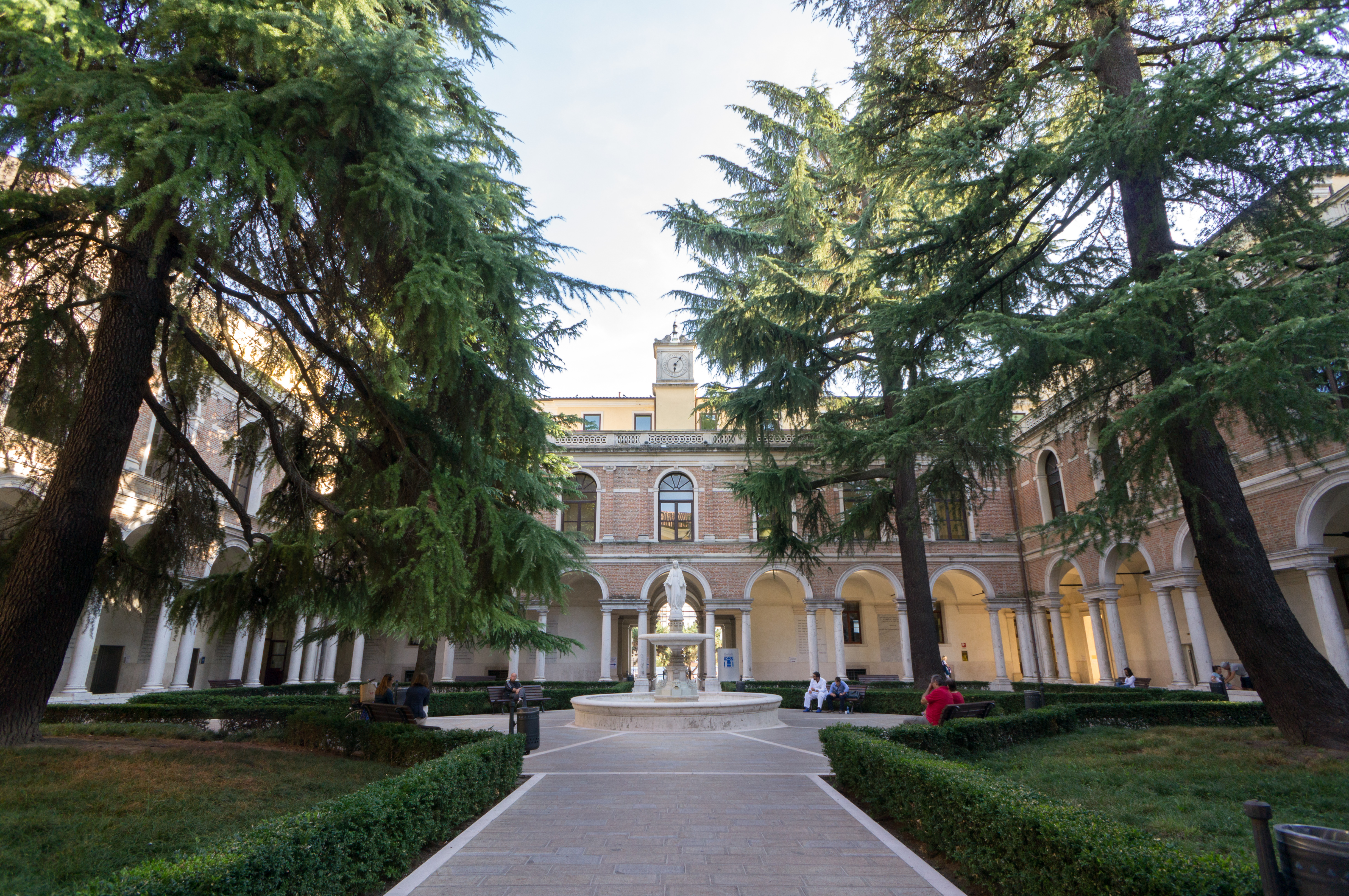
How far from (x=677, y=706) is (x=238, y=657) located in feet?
57.4

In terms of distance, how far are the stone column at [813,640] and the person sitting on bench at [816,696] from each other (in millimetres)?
7317

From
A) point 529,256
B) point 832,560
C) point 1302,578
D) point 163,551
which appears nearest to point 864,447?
point 529,256

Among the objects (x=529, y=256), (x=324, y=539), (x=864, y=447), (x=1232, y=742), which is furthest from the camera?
(x=864, y=447)

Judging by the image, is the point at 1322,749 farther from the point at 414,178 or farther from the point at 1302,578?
the point at 1302,578

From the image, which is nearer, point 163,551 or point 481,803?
point 481,803

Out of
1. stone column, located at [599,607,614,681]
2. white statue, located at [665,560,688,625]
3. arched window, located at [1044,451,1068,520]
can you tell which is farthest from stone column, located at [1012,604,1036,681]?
white statue, located at [665,560,688,625]

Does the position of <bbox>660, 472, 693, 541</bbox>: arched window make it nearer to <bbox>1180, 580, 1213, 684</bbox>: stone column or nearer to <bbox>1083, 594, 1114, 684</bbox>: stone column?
<bbox>1083, 594, 1114, 684</bbox>: stone column

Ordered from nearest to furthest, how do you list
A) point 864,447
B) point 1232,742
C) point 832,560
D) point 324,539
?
point 324,539 → point 1232,742 → point 864,447 → point 832,560

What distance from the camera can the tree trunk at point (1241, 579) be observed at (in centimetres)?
760

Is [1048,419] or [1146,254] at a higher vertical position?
[1146,254]

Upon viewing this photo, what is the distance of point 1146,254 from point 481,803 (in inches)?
386

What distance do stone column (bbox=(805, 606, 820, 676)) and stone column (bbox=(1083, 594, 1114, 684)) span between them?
9200mm

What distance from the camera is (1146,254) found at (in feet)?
28.6

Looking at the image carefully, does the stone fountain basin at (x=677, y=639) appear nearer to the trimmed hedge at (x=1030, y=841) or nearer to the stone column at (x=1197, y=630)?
the trimmed hedge at (x=1030, y=841)
